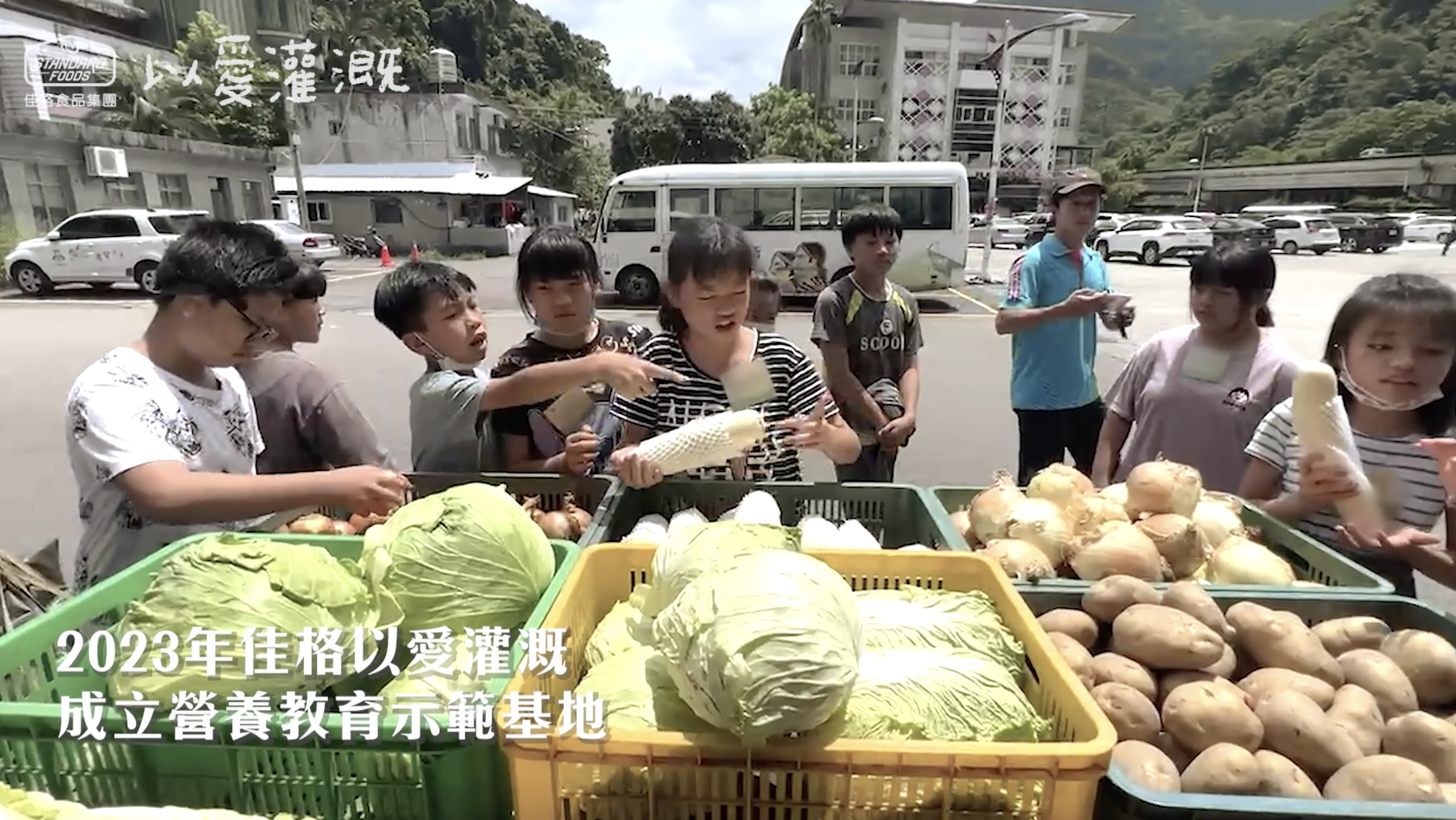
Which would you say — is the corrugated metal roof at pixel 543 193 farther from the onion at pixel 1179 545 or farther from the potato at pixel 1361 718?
the potato at pixel 1361 718

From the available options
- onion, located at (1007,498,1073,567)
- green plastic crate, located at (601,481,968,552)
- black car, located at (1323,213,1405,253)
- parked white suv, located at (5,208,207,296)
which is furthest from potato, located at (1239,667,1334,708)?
black car, located at (1323,213,1405,253)

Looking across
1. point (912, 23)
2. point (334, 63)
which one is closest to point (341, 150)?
point (334, 63)

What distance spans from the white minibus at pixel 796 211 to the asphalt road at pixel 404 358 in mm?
1224

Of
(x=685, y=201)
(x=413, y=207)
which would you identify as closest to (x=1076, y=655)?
(x=685, y=201)

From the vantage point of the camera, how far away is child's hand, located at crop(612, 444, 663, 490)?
7.20ft

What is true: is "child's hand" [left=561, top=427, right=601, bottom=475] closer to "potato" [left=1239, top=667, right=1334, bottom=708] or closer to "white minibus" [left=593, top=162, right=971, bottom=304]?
"potato" [left=1239, top=667, right=1334, bottom=708]

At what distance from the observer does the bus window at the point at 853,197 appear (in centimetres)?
1505

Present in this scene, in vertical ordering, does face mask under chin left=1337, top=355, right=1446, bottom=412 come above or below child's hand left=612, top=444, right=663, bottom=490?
above

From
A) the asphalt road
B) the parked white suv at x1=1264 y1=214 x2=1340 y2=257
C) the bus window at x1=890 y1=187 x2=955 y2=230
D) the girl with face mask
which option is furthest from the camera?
the parked white suv at x1=1264 y1=214 x2=1340 y2=257

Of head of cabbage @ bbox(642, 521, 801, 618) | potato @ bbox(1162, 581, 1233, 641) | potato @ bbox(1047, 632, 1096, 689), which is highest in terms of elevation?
head of cabbage @ bbox(642, 521, 801, 618)

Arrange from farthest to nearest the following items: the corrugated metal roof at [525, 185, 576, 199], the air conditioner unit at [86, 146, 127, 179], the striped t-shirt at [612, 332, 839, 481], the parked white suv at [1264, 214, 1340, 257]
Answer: the corrugated metal roof at [525, 185, 576, 199], the parked white suv at [1264, 214, 1340, 257], the air conditioner unit at [86, 146, 127, 179], the striped t-shirt at [612, 332, 839, 481]

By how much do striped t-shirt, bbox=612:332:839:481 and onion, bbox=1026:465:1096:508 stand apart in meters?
0.65

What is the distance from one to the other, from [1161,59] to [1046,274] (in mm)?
165930

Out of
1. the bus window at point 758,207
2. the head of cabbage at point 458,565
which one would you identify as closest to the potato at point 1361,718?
the head of cabbage at point 458,565
